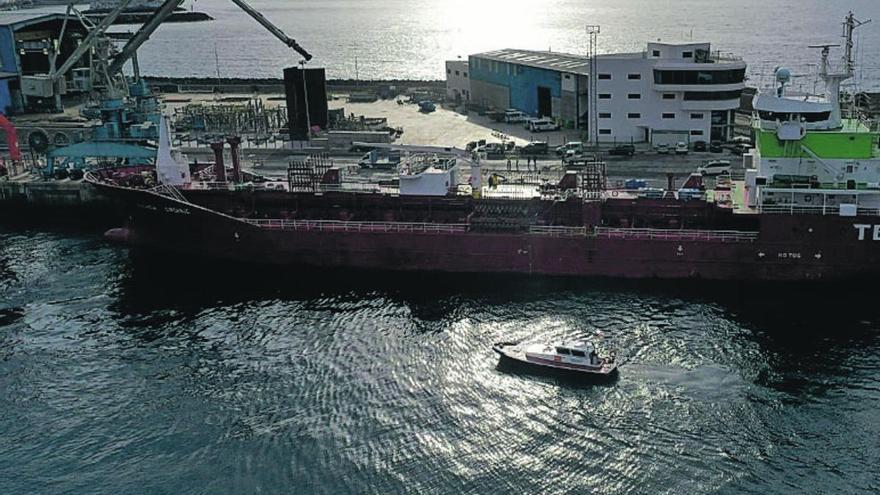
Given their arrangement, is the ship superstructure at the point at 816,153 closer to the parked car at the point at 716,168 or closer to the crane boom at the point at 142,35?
the parked car at the point at 716,168

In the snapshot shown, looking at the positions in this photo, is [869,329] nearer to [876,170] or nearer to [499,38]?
[876,170]

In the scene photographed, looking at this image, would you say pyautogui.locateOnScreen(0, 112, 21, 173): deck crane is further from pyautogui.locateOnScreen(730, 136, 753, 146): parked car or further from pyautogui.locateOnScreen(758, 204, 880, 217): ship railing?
pyautogui.locateOnScreen(730, 136, 753, 146): parked car

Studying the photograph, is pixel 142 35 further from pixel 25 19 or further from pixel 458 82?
pixel 458 82

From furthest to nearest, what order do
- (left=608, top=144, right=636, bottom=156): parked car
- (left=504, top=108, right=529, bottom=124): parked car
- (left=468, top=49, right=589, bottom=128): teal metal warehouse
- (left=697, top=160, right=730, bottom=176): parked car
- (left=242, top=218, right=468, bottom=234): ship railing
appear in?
(left=504, top=108, right=529, bottom=124): parked car, (left=468, top=49, right=589, bottom=128): teal metal warehouse, (left=608, top=144, right=636, bottom=156): parked car, (left=697, top=160, right=730, bottom=176): parked car, (left=242, top=218, right=468, bottom=234): ship railing

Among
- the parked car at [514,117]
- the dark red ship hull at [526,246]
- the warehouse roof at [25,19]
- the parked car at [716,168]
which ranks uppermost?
the warehouse roof at [25,19]

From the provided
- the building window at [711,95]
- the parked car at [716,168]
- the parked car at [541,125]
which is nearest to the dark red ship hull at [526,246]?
the parked car at [716,168]

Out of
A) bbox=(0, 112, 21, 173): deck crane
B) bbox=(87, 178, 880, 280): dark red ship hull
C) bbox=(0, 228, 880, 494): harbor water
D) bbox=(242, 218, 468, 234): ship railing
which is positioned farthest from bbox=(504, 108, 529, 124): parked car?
bbox=(0, 112, 21, 173): deck crane

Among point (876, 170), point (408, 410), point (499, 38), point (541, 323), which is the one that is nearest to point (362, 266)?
point (541, 323)
